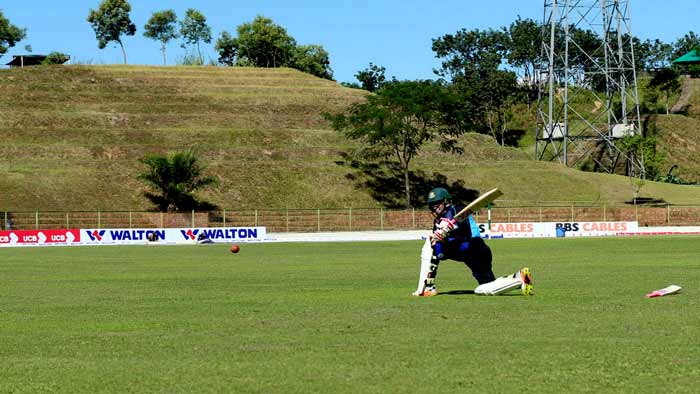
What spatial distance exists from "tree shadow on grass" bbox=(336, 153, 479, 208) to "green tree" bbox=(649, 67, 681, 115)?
7167 centimetres

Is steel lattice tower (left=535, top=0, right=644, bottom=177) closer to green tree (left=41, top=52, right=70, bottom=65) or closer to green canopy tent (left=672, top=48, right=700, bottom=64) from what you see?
green canopy tent (left=672, top=48, right=700, bottom=64)

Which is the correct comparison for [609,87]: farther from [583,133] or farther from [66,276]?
[66,276]

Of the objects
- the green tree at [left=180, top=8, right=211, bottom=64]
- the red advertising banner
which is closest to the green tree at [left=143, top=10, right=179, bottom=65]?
the green tree at [left=180, top=8, right=211, bottom=64]

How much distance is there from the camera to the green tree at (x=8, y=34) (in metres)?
173

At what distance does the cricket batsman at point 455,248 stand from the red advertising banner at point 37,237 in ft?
176

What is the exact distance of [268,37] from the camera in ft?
595

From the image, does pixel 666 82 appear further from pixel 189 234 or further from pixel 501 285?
pixel 501 285

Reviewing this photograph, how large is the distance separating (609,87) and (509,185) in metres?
22.2

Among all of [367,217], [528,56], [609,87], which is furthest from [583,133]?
[367,217]

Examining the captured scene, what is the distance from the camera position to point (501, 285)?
59.9ft

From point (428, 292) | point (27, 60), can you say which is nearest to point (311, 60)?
point (27, 60)

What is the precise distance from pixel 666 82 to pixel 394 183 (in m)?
78.2

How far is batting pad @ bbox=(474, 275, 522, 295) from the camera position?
715 inches

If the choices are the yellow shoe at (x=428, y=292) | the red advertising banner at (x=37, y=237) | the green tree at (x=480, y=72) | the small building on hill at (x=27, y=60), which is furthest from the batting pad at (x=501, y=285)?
the small building on hill at (x=27, y=60)
